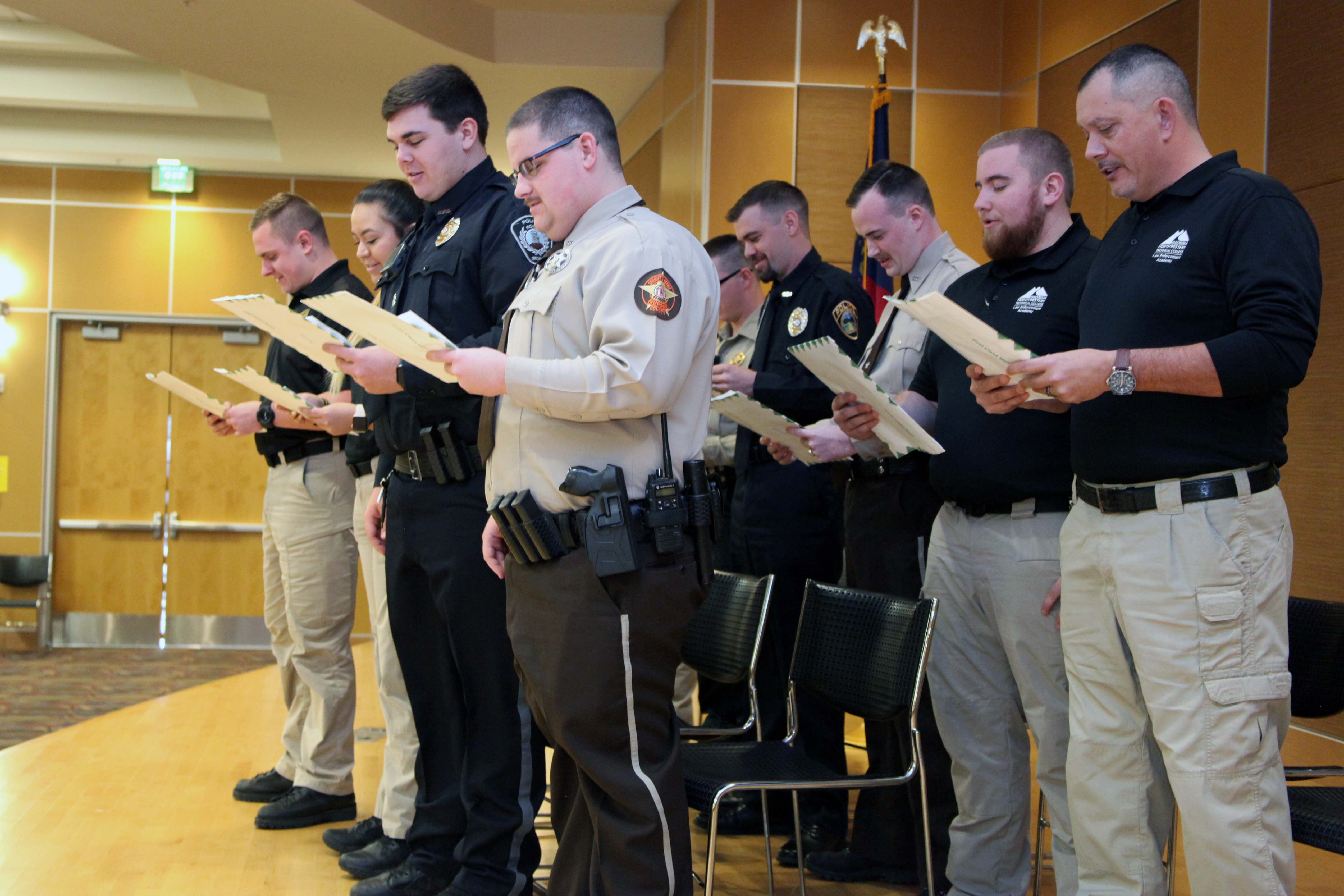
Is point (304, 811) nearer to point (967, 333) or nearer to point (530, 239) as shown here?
point (530, 239)

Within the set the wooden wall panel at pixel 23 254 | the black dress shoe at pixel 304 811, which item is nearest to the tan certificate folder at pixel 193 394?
the black dress shoe at pixel 304 811

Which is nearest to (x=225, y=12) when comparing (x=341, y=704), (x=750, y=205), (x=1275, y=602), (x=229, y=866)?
(x=750, y=205)

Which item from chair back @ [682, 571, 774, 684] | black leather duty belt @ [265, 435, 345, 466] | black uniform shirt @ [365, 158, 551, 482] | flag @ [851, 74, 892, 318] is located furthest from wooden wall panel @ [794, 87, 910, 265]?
black uniform shirt @ [365, 158, 551, 482]

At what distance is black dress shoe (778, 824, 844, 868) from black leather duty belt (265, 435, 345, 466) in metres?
1.78

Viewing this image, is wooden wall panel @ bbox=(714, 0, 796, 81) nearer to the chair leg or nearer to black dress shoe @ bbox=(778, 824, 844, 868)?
black dress shoe @ bbox=(778, 824, 844, 868)

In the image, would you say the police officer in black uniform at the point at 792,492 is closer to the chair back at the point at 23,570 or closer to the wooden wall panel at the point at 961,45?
the wooden wall panel at the point at 961,45

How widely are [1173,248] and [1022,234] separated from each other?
56 centimetres

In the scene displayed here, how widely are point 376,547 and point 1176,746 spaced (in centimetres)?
184

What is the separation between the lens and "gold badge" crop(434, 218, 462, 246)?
8.12ft

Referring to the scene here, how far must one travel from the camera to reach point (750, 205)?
3592mm

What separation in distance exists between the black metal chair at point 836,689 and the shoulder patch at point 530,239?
1.02 meters

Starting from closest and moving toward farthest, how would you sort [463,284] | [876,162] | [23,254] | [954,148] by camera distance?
[463,284]
[876,162]
[954,148]
[23,254]

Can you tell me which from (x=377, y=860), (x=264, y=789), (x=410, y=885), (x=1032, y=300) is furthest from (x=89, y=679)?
(x=1032, y=300)

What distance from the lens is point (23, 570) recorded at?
8141 mm
